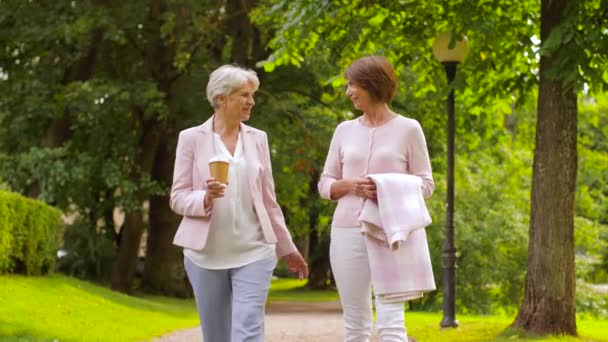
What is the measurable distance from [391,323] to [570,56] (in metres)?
6.33

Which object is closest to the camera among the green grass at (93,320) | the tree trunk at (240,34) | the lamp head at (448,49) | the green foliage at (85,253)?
the green grass at (93,320)

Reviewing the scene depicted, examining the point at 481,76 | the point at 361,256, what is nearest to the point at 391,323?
the point at 361,256

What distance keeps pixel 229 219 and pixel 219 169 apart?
18.5 inches

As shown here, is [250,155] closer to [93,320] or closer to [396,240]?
[396,240]

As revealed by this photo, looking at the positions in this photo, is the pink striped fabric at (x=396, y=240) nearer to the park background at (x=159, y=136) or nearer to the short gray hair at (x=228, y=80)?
the short gray hair at (x=228, y=80)

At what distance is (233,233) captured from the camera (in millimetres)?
5797

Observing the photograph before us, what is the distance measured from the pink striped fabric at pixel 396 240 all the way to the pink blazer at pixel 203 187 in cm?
52

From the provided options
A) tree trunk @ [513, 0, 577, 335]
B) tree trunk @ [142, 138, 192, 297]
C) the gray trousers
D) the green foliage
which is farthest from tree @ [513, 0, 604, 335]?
the green foliage

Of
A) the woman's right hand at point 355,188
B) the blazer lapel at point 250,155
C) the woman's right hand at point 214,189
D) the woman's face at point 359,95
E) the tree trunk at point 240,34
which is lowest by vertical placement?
the woman's right hand at point 214,189

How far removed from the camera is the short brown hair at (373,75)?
5.91 m

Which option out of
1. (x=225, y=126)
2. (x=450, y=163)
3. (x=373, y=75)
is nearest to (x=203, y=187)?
(x=225, y=126)

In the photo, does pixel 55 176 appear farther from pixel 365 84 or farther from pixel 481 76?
pixel 365 84

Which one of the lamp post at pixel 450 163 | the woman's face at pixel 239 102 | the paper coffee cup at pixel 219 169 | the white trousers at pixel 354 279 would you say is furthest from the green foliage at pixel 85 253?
the paper coffee cup at pixel 219 169

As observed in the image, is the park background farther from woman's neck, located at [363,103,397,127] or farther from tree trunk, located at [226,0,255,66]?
woman's neck, located at [363,103,397,127]
